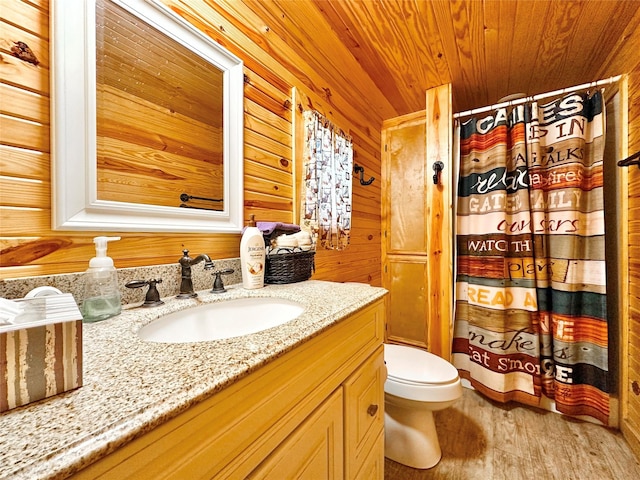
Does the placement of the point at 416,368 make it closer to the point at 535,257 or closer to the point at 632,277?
the point at 535,257

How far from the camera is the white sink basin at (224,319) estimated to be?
2.33 feet

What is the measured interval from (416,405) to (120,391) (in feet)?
3.89

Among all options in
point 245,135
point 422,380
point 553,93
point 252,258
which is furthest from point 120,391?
point 553,93

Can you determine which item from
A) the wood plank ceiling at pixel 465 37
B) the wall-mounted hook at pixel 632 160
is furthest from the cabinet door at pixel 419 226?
the wall-mounted hook at pixel 632 160

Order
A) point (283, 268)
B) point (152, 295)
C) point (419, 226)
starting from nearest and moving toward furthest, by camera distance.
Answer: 1. point (152, 295)
2. point (283, 268)
3. point (419, 226)

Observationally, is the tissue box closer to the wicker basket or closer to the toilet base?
the wicker basket

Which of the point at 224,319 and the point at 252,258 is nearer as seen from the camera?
the point at 224,319

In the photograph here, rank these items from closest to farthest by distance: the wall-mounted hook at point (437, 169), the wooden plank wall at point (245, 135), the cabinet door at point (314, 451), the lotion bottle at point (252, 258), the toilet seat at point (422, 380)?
the cabinet door at point (314, 451) < the wooden plank wall at point (245, 135) < the lotion bottle at point (252, 258) < the toilet seat at point (422, 380) < the wall-mounted hook at point (437, 169)

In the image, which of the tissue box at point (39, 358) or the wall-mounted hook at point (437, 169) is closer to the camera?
the tissue box at point (39, 358)

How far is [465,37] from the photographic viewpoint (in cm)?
141

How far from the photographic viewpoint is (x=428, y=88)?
187 centimetres

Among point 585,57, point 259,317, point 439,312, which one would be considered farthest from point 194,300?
point 585,57

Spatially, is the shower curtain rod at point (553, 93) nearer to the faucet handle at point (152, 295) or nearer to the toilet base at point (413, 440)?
the toilet base at point (413, 440)

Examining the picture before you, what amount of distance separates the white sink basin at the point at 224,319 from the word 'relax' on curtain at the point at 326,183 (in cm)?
56
